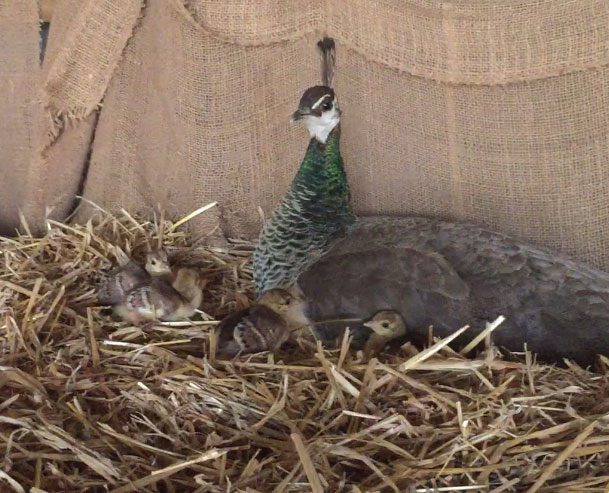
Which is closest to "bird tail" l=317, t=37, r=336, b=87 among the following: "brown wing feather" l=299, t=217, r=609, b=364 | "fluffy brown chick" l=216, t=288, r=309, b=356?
"brown wing feather" l=299, t=217, r=609, b=364

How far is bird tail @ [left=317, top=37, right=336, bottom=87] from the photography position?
1.71 metres

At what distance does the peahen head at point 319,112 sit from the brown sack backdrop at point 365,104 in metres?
0.18

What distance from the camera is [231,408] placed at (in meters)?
1.20

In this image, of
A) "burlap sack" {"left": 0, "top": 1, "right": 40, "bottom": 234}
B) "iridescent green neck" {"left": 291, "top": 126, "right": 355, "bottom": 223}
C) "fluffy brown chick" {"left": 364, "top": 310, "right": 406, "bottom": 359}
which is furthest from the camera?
"burlap sack" {"left": 0, "top": 1, "right": 40, "bottom": 234}

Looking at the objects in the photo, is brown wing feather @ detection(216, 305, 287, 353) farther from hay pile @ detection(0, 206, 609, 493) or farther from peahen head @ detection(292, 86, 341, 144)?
peahen head @ detection(292, 86, 341, 144)

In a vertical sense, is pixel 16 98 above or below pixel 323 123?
above

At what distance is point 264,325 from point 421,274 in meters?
0.35

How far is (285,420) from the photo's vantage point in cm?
115

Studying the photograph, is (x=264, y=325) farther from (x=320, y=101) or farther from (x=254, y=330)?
(x=320, y=101)

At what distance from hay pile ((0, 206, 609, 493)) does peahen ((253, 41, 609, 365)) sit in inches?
3.3

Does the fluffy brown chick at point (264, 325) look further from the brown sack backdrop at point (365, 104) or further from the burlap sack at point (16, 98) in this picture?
the burlap sack at point (16, 98)

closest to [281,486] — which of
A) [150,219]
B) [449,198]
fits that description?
[449,198]

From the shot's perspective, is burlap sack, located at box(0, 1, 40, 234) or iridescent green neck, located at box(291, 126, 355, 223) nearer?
iridescent green neck, located at box(291, 126, 355, 223)

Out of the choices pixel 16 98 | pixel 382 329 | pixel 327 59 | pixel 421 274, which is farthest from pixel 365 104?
pixel 16 98
